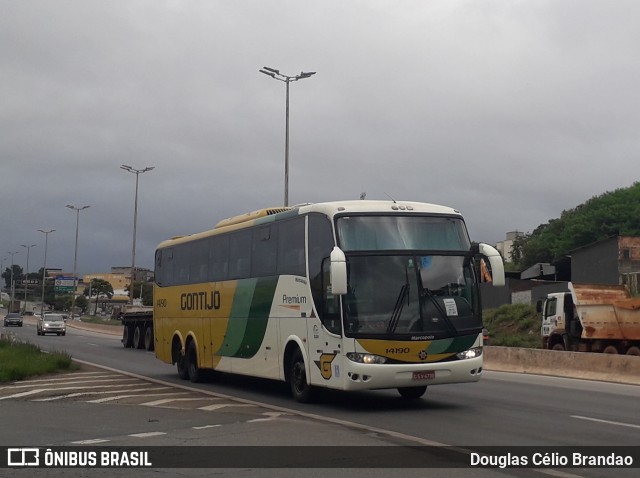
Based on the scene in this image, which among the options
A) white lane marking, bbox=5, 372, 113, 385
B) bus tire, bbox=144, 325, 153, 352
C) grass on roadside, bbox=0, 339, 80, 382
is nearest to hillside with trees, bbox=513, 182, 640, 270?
bus tire, bbox=144, 325, 153, 352

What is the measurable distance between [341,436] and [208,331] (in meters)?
8.77

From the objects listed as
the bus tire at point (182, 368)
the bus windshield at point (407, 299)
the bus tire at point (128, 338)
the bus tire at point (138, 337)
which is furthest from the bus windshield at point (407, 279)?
the bus tire at point (128, 338)

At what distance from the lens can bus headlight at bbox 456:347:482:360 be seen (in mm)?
13625

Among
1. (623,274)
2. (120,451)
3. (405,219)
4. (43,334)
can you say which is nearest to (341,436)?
(120,451)

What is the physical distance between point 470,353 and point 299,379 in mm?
3142

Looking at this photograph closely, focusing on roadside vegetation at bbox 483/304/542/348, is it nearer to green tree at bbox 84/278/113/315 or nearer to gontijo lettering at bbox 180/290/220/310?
gontijo lettering at bbox 180/290/220/310

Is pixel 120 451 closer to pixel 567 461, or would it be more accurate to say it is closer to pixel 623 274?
pixel 567 461

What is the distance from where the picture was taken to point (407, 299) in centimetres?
1330

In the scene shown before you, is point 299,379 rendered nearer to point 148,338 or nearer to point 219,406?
point 219,406

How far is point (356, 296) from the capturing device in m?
13.3

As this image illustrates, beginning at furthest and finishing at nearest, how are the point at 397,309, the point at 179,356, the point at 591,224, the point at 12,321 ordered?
the point at 591,224, the point at 12,321, the point at 179,356, the point at 397,309

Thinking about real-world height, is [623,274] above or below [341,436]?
above

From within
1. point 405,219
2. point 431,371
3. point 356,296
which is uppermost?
point 405,219

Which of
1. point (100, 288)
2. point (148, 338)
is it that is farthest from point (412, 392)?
point (100, 288)
